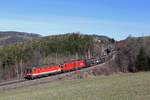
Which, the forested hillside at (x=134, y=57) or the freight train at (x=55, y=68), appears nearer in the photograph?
the freight train at (x=55, y=68)

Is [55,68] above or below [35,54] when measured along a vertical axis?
below

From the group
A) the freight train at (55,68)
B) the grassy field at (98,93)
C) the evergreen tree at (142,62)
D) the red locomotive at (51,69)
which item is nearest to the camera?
the grassy field at (98,93)

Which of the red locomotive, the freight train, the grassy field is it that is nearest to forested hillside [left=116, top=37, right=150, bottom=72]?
the freight train

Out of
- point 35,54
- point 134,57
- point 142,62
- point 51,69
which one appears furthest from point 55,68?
point 134,57

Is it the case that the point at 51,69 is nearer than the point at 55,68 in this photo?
Yes

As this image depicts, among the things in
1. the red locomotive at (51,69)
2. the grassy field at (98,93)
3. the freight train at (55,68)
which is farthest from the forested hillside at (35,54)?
the grassy field at (98,93)

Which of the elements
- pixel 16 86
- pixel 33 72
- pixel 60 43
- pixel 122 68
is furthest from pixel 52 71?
pixel 60 43

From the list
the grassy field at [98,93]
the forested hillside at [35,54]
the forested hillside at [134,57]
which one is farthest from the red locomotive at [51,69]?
the forested hillside at [134,57]

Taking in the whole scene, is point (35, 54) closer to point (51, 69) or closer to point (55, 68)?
point (55, 68)

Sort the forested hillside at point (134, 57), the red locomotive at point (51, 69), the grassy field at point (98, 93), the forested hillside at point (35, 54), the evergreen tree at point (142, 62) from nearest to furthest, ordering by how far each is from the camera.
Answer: the grassy field at point (98, 93) < the red locomotive at point (51, 69) < the evergreen tree at point (142, 62) < the forested hillside at point (134, 57) < the forested hillside at point (35, 54)

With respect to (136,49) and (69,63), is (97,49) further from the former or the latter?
(69,63)

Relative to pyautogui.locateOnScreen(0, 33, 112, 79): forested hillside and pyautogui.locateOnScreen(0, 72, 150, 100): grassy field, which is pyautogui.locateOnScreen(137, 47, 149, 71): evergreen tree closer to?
pyautogui.locateOnScreen(0, 33, 112, 79): forested hillside

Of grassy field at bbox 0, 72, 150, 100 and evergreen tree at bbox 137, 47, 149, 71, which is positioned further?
evergreen tree at bbox 137, 47, 149, 71

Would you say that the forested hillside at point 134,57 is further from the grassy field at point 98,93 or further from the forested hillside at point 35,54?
the grassy field at point 98,93
